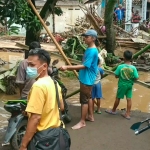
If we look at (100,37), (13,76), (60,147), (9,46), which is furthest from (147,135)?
(9,46)

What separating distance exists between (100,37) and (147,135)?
981 cm

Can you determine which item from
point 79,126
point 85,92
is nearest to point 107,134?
point 79,126

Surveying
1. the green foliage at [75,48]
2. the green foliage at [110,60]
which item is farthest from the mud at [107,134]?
the green foliage at [110,60]

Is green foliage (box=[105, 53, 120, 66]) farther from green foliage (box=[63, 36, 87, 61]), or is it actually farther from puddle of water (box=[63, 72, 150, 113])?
puddle of water (box=[63, 72, 150, 113])

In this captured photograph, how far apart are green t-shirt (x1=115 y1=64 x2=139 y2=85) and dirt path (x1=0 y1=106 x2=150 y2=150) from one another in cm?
80

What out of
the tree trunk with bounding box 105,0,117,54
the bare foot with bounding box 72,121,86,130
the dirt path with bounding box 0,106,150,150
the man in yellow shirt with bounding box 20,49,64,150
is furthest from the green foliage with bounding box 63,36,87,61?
the man in yellow shirt with bounding box 20,49,64,150

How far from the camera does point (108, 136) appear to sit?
6.02 m

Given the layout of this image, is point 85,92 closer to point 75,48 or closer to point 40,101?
point 40,101

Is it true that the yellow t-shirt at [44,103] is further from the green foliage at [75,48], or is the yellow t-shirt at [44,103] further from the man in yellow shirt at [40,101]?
the green foliage at [75,48]

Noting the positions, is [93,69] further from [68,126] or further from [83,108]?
[68,126]

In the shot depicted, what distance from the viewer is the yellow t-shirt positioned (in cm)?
333

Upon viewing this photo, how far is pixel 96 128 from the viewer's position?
639 cm

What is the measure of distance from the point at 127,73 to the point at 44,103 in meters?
3.69

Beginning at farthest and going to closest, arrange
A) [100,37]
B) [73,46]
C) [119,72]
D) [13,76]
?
[100,37], [73,46], [13,76], [119,72]
